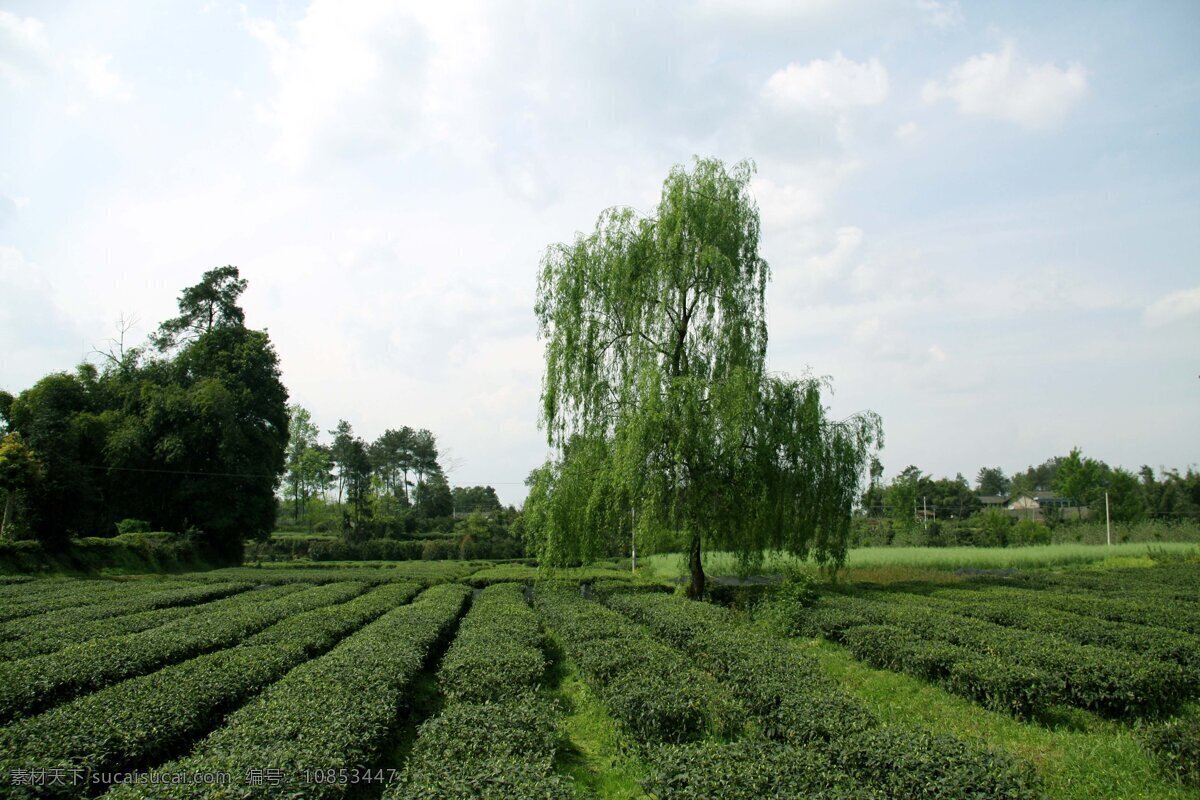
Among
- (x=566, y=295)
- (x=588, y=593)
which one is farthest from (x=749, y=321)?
(x=588, y=593)

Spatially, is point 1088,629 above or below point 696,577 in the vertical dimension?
above

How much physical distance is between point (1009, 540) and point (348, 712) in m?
45.0

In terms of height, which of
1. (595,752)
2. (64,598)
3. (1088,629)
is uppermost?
(1088,629)

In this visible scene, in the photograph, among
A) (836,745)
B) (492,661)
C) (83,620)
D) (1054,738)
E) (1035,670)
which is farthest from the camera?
(83,620)

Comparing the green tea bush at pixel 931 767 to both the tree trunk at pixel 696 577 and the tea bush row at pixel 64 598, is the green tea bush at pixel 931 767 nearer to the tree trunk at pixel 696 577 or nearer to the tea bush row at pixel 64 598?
the tree trunk at pixel 696 577

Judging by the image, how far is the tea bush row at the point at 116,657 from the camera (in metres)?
7.52

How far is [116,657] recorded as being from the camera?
905 centimetres

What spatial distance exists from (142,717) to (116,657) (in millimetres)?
3747

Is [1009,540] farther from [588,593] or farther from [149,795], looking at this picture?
[149,795]

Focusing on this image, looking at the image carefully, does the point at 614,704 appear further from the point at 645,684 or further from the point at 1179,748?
the point at 1179,748

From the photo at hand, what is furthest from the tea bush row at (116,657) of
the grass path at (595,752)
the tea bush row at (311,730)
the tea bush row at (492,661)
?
the grass path at (595,752)

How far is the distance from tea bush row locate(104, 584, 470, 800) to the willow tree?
7.99 meters

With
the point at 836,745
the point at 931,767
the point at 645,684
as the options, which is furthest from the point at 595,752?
the point at 931,767

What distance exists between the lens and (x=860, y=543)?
4134 cm
